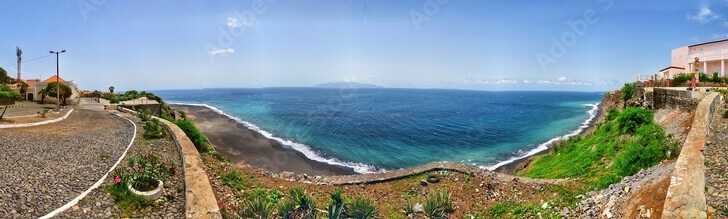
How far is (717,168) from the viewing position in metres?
7.23

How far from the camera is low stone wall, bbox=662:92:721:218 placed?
5.23 m

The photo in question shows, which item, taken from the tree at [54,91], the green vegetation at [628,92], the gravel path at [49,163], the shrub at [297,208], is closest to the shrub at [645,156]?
the shrub at [297,208]

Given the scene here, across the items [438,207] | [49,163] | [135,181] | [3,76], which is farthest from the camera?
[3,76]

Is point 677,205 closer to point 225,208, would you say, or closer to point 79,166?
point 225,208

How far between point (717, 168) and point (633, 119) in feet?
31.2

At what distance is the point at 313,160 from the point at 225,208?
16.8 meters

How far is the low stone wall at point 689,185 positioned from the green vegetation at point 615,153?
1325 mm

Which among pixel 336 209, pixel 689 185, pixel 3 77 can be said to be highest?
pixel 3 77

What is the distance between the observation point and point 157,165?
9.99m

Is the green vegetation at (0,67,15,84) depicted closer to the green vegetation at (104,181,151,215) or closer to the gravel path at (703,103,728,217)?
the green vegetation at (104,181,151,215)

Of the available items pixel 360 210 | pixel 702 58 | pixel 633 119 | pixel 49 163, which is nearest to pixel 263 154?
pixel 49 163

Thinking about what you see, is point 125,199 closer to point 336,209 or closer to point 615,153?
point 336,209

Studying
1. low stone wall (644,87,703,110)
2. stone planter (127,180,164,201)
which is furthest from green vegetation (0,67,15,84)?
low stone wall (644,87,703,110)

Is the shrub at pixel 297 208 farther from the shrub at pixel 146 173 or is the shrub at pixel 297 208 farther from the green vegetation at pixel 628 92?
the green vegetation at pixel 628 92
